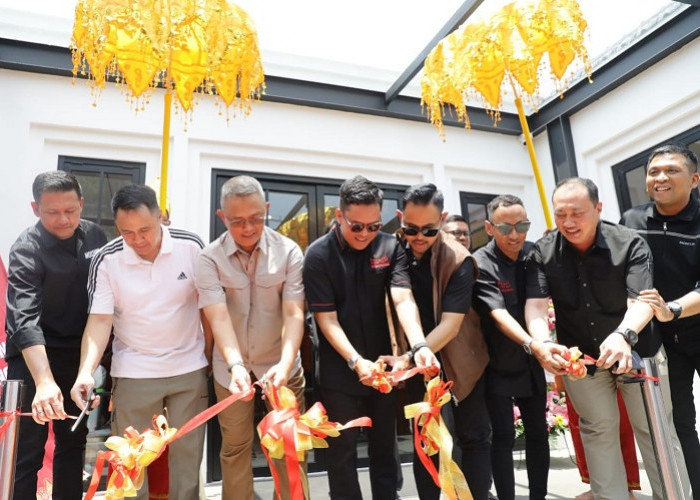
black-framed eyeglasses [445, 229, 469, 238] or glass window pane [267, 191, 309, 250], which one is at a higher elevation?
glass window pane [267, 191, 309, 250]

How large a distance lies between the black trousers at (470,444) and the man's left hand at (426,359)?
40 cm

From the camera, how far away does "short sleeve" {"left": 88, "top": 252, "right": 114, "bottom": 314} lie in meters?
2.42

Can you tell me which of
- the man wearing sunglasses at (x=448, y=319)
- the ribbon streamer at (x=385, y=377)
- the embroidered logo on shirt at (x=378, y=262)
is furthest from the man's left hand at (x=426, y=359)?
the embroidered logo on shirt at (x=378, y=262)

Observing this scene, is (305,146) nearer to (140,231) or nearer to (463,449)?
(140,231)

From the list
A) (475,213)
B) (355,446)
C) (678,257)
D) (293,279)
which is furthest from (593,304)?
(475,213)

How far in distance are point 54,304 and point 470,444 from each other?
226cm

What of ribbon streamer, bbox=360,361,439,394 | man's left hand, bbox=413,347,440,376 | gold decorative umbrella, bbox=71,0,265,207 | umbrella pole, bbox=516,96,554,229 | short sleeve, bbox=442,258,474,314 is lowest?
ribbon streamer, bbox=360,361,439,394

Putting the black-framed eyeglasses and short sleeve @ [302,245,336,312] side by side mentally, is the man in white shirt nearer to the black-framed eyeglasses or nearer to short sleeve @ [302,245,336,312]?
short sleeve @ [302,245,336,312]

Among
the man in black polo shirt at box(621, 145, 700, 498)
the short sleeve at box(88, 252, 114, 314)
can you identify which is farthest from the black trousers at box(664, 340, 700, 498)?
the short sleeve at box(88, 252, 114, 314)

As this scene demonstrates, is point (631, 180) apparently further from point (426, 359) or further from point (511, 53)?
point (426, 359)

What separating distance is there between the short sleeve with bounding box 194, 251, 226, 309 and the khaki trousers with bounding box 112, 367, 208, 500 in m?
Result: 0.38

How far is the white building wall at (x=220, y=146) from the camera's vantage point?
4305 mm

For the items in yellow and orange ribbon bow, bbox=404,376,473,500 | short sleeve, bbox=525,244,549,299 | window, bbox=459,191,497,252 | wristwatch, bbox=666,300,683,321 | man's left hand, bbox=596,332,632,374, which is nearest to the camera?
man's left hand, bbox=596,332,632,374

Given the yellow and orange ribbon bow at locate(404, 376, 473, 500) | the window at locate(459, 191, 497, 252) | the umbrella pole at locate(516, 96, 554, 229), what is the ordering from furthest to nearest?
the window at locate(459, 191, 497, 252) < the umbrella pole at locate(516, 96, 554, 229) < the yellow and orange ribbon bow at locate(404, 376, 473, 500)
